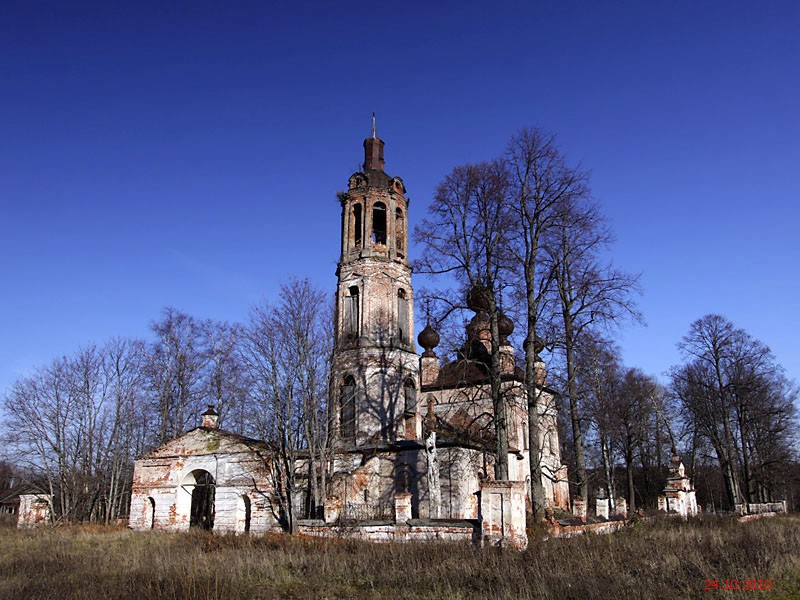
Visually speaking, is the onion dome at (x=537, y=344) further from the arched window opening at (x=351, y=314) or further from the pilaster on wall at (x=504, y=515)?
the arched window opening at (x=351, y=314)

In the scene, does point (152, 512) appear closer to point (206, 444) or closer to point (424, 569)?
point (206, 444)

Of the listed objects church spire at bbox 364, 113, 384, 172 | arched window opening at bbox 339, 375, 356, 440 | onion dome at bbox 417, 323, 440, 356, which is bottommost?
arched window opening at bbox 339, 375, 356, 440

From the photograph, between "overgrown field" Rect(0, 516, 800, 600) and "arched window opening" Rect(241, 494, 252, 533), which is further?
"arched window opening" Rect(241, 494, 252, 533)

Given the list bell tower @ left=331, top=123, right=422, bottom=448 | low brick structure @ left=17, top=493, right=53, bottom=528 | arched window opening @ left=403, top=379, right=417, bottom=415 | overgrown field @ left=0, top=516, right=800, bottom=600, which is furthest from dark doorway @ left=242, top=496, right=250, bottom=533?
low brick structure @ left=17, top=493, right=53, bottom=528

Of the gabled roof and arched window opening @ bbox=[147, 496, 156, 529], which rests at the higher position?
the gabled roof

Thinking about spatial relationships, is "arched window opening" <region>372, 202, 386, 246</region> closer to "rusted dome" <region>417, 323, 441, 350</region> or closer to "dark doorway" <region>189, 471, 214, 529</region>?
"rusted dome" <region>417, 323, 441, 350</region>

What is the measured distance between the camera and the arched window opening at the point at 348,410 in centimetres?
2575

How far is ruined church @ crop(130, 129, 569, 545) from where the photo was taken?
19891mm

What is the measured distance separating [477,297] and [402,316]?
10.6 metres

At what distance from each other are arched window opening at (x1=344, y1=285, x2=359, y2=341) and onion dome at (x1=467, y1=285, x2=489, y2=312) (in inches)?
396

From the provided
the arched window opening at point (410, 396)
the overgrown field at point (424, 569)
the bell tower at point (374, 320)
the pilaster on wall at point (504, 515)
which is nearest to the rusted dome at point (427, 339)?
the bell tower at point (374, 320)

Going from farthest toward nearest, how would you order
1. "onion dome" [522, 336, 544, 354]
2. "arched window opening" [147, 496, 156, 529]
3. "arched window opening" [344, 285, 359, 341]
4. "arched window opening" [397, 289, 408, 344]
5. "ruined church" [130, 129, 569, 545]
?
"arched window opening" [397, 289, 408, 344] → "arched window opening" [344, 285, 359, 341] → "arched window opening" [147, 496, 156, 529] → "ruined church" [130, 129, 569, 545] → "onion dome" [522, 336, 544, 354]

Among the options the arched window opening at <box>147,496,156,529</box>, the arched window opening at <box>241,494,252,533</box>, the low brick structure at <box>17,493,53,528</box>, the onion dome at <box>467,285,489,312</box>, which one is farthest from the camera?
the low brick structure at <box>17,493,53,528</box>

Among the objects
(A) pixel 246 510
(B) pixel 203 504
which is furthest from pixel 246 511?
(B) pixel 203 504
